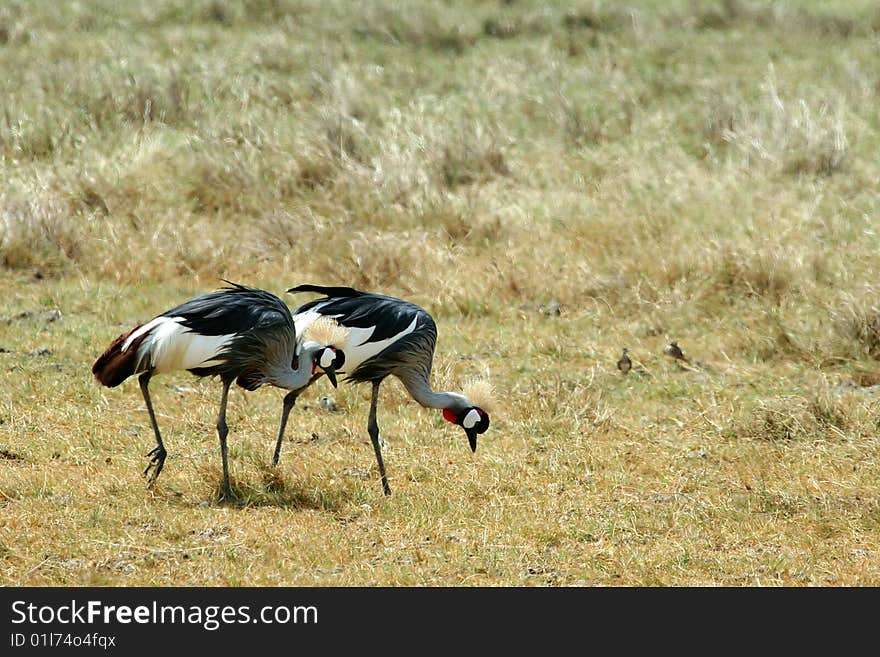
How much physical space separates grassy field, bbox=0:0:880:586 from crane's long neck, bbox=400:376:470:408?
37 cm

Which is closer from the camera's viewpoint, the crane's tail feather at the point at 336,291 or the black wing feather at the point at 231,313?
the black wing feather at the point at 231,313

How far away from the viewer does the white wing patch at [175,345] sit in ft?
19.7

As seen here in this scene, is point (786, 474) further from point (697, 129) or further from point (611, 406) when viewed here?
point (697, 129)

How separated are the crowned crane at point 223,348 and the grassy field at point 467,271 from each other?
46cm

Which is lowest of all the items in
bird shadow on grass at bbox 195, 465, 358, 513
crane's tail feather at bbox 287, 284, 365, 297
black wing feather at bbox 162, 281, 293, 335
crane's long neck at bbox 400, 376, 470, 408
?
bird shadow on grass at bbox 195, 465, 358, 513

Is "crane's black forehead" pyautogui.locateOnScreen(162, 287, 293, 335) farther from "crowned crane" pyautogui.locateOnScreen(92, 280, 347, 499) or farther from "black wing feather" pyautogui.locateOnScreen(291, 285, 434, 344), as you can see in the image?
"black wing feather" pyautogui.locateOnScreen(291, 285, 434, 344)

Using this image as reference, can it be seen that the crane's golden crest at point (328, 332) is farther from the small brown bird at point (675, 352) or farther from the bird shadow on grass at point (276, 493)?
the small brown bird at point (675, 352)

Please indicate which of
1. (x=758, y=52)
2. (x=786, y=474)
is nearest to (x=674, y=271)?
(x=786, y=474)

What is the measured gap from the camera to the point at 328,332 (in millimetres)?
6539

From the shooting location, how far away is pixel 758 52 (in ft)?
59.3

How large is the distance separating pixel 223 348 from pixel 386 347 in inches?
35.8

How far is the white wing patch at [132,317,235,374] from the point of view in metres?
6.00

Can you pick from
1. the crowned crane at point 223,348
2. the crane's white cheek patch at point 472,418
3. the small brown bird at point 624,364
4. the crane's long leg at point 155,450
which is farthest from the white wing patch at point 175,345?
the small brown bird at point 624,364

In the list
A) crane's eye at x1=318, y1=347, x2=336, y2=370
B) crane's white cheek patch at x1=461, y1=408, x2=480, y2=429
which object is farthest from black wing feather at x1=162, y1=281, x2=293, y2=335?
crane's white cheek patch at x1=461, y1=408, x2=480, y2=429
